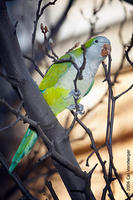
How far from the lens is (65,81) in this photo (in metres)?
0.72

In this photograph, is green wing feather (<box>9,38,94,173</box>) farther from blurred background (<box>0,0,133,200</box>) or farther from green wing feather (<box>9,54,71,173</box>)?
blurred background (<box>0,0,133,200</box>)

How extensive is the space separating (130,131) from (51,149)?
0.63 meters

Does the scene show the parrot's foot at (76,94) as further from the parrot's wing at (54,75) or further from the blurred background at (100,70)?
the blurred background at (100,70)

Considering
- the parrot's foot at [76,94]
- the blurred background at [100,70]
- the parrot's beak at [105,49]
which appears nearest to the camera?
the parrot's foot at [76,94]

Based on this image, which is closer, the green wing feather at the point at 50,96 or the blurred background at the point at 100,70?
the green wing feather at the point at 50,96

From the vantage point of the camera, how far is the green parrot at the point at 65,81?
0.69 meters

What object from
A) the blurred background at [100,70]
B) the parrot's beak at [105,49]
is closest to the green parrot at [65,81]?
the parrot's beak at [105,49]

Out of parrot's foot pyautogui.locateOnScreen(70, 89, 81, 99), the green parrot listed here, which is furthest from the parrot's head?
parrot's foot pyautogui.locateOnScreen(70, 89, 81, 99)

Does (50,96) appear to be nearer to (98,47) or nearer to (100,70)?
(98,47)

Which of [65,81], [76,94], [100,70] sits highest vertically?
[100,70]

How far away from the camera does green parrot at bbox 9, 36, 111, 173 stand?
69 centimetres

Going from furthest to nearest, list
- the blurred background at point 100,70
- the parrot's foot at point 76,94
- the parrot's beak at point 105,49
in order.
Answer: the blurred background at point 100,70 < the parrot's beak at point 105,49 < the parrot's foot at point 76,94

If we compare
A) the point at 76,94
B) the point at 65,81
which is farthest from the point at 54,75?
the point at 76,94

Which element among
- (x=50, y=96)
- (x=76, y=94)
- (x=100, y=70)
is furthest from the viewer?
(x=100, y=70)
